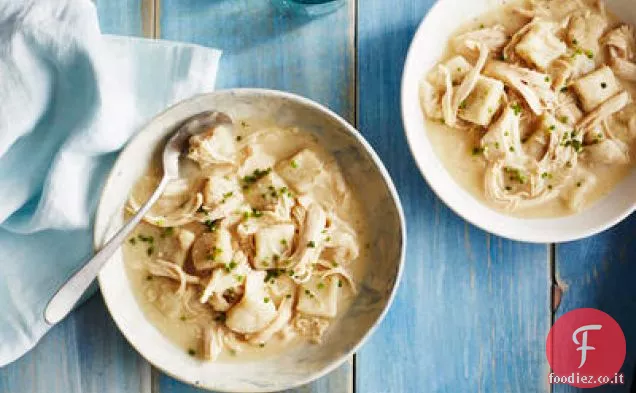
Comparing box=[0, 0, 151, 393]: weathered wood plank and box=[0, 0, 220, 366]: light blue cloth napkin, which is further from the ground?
box=[0, 0, 220, 366]: light blue cloth napkin

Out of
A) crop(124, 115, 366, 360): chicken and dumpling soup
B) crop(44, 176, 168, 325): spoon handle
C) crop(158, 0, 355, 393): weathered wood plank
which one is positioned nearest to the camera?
crop(44, 176, 168, 325): spoon handle

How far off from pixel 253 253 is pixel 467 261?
1.97 ft

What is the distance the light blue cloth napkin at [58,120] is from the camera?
1.86 metres

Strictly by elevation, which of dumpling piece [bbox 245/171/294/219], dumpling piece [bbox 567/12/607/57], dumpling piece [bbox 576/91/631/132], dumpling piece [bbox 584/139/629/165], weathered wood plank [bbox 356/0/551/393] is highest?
dumpling piece [bbox 567/12/607/57]

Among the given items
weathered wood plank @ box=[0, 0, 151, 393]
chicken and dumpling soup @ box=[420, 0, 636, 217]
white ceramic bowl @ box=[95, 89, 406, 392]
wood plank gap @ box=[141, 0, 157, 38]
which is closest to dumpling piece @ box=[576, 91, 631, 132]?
chicken and dumpling soup @ box=[420, 0, 636, 217]

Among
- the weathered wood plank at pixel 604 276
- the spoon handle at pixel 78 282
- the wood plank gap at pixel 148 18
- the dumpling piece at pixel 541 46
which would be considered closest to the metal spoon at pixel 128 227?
the spoon handle at pixel 78 282

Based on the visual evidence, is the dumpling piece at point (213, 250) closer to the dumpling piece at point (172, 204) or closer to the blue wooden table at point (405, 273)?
the dumpling piece at point (172, 204)

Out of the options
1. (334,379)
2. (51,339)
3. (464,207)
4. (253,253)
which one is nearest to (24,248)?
(51,339)

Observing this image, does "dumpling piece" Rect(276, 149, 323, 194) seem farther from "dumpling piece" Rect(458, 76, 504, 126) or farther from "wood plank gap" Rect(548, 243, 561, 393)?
"wood plank gap" Rect(548, 243, 561, 393)

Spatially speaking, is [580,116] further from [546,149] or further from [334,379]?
[334,379]

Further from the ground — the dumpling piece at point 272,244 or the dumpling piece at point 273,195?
the dumpling piece at point 273,195

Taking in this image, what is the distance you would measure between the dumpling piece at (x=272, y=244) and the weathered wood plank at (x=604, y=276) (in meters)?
0.77

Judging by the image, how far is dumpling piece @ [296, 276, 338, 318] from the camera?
193 centimetres

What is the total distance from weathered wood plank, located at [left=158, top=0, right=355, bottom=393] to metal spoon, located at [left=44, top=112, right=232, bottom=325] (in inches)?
8.1
